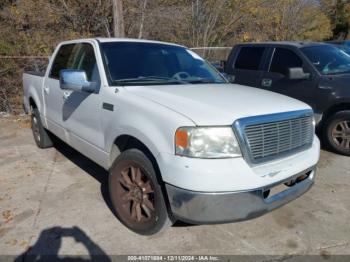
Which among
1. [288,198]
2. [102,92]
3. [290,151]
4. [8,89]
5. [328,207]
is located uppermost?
[102,92]

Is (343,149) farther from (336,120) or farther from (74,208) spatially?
(74,208)

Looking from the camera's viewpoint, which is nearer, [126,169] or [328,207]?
[126,169]

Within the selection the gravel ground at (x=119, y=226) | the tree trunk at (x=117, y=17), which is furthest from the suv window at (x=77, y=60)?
the tree trunk at (x=117, y=17)

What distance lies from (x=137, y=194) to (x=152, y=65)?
5.21 feet

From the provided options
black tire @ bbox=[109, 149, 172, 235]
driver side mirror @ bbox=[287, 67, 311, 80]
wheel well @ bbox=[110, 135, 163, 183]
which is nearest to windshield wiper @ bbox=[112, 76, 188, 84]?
wheel well @ bbox=[110, 135, 163, 183]

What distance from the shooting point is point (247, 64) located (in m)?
7.35

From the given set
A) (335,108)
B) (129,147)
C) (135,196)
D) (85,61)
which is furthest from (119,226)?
(335,108)

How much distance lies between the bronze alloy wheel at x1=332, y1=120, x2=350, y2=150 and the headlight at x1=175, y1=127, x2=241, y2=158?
3.83 metres

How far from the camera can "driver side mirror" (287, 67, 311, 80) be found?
6160 millimetres

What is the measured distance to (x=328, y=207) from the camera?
4164 mm

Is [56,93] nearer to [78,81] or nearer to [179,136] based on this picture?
Answer: [78,81]

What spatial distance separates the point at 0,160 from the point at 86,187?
2.13m

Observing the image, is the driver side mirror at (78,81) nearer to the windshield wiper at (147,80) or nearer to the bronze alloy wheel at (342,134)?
the windshield wiper at (147,80)

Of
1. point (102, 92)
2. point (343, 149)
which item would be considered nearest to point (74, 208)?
point (102, 92)
